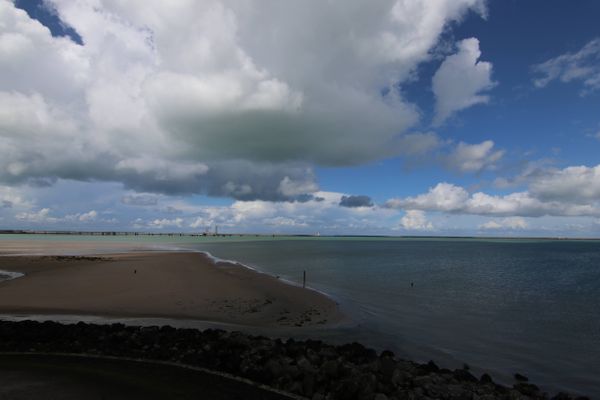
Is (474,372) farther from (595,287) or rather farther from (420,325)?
(595,287)

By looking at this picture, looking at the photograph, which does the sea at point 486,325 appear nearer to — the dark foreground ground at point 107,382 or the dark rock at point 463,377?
the dark rock at point 463,377

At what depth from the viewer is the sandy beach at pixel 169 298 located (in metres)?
22.1

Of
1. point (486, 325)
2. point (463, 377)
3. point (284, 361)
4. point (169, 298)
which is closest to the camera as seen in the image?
point (284, 361)

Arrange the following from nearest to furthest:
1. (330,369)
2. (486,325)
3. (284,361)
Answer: (330,369)
(284,361)
(486,325)

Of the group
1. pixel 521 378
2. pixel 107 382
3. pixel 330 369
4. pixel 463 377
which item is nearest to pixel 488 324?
pixel 521 378

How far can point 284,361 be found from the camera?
40.3 feet

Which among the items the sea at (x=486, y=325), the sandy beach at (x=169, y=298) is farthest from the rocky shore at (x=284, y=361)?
the sandy beach at (x=169, y=298)

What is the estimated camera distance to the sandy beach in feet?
72.6

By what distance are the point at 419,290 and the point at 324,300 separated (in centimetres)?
1164

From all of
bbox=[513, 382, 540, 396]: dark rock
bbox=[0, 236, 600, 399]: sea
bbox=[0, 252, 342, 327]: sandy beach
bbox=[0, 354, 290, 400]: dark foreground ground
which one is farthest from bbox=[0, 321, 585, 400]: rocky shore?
bbox=[0, 252, 342, 327]: sandy beach

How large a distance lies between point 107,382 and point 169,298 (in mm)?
16438

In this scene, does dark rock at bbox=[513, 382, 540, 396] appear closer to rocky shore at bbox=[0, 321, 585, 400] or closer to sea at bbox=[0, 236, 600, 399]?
rocky shore at bbox=[0, 321, 585, 400]

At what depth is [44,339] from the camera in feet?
48.1

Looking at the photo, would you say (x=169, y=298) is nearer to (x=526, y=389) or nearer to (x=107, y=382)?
(x=107, y=382)
